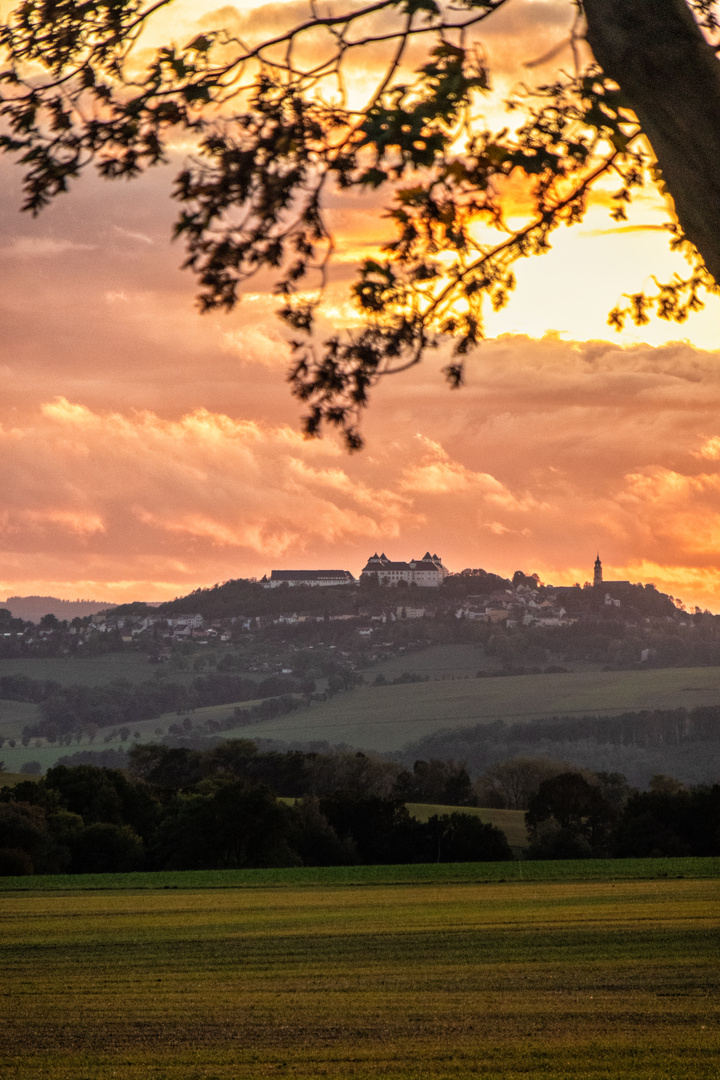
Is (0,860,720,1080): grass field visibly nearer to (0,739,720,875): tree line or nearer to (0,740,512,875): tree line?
(0,740,512,875): tree line

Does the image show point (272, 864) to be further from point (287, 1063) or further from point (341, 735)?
point (341, 735)

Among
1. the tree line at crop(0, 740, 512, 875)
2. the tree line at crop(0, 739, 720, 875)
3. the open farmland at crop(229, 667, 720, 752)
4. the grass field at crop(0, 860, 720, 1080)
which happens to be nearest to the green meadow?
the open farmland at crop(229, 667, 720, 752)

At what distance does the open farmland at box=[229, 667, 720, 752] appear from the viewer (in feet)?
566

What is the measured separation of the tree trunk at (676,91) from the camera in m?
5.29

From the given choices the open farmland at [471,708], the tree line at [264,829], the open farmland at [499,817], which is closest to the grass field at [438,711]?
the open farmland at [471,708]

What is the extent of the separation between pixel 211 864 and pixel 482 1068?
46.1 meters

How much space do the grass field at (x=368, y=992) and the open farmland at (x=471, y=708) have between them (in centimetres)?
13606

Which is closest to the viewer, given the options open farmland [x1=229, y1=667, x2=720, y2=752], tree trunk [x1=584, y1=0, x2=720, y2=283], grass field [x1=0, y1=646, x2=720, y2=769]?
tree trunk [x1=584, y1=0, x2=720, y2=283]

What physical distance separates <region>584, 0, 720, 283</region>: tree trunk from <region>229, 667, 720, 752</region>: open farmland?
159 metres

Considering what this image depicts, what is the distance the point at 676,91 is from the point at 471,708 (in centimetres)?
18535

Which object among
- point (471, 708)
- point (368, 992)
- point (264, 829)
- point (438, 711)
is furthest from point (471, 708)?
point (368, 992)

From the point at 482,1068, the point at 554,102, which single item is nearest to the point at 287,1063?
the point at 482,1068

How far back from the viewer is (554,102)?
821 centimetres

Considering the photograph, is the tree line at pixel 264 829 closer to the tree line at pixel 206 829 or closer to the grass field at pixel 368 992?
the tree line at pixel 206 829
